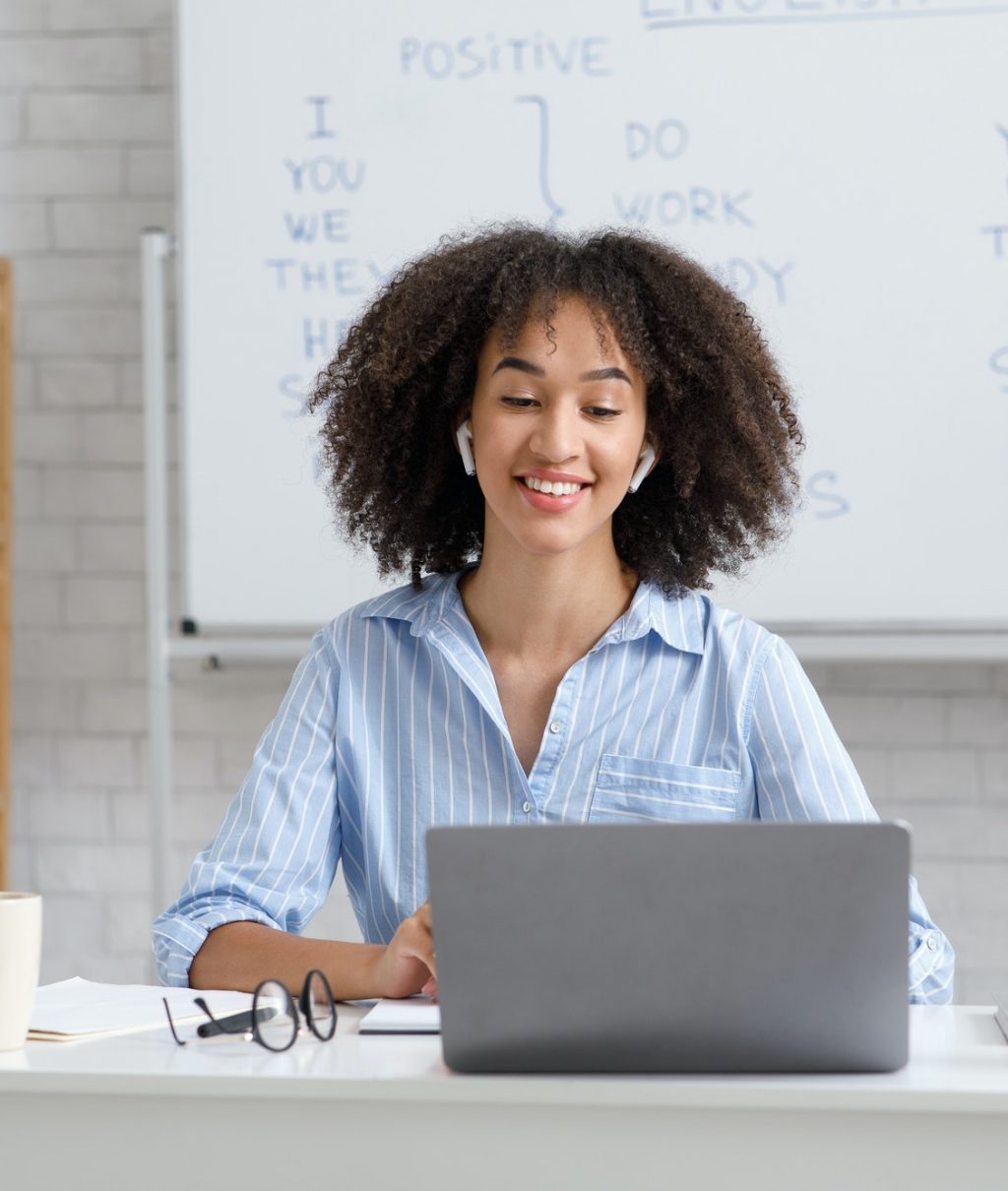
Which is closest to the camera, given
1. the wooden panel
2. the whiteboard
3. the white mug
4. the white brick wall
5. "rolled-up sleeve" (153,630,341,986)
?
the white mug

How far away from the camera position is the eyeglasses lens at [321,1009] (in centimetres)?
98

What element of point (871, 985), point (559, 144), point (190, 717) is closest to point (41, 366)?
point (190, 717)

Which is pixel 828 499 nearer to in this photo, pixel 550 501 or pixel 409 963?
pixel 550 501

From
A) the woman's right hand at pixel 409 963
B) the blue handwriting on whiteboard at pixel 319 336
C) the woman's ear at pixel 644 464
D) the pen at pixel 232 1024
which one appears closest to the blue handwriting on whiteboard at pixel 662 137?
the blue handwriting on whiteboard at pixel 319 336

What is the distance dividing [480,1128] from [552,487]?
733 millimetres

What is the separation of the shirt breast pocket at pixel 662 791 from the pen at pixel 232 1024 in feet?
1.57

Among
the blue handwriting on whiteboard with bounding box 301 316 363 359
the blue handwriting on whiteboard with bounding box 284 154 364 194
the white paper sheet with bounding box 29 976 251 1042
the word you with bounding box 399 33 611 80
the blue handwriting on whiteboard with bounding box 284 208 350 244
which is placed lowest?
the white paper sheet with bounding box 29 976 251 1042

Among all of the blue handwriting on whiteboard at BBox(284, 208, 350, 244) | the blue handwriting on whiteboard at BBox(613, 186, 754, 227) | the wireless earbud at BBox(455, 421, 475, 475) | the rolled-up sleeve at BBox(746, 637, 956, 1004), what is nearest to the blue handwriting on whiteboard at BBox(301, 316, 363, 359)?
the blue handwriting on whiteboard at BBox(284, 208, 350, 244)

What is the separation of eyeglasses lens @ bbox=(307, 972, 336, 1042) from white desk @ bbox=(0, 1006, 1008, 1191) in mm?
85

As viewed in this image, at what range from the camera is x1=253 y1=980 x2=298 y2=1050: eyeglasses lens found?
954 millimetres

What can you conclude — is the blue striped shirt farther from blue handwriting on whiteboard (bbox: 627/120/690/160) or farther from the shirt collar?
blue handwriting on whiteboard (bbox: 627/120/690/160)

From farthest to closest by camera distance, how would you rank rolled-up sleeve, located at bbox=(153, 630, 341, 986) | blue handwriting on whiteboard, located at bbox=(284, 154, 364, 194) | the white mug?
blue handwriting on whiteboard, located at bbox=(284, 154, 364, 194)
rolled-up sleeve, located at bbox=(153, 630, 341, 986)
the white mug

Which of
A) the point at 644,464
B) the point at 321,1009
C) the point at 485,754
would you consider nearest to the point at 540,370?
the point at 644,464

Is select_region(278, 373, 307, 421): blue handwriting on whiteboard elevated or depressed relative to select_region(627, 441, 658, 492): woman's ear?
elevated
